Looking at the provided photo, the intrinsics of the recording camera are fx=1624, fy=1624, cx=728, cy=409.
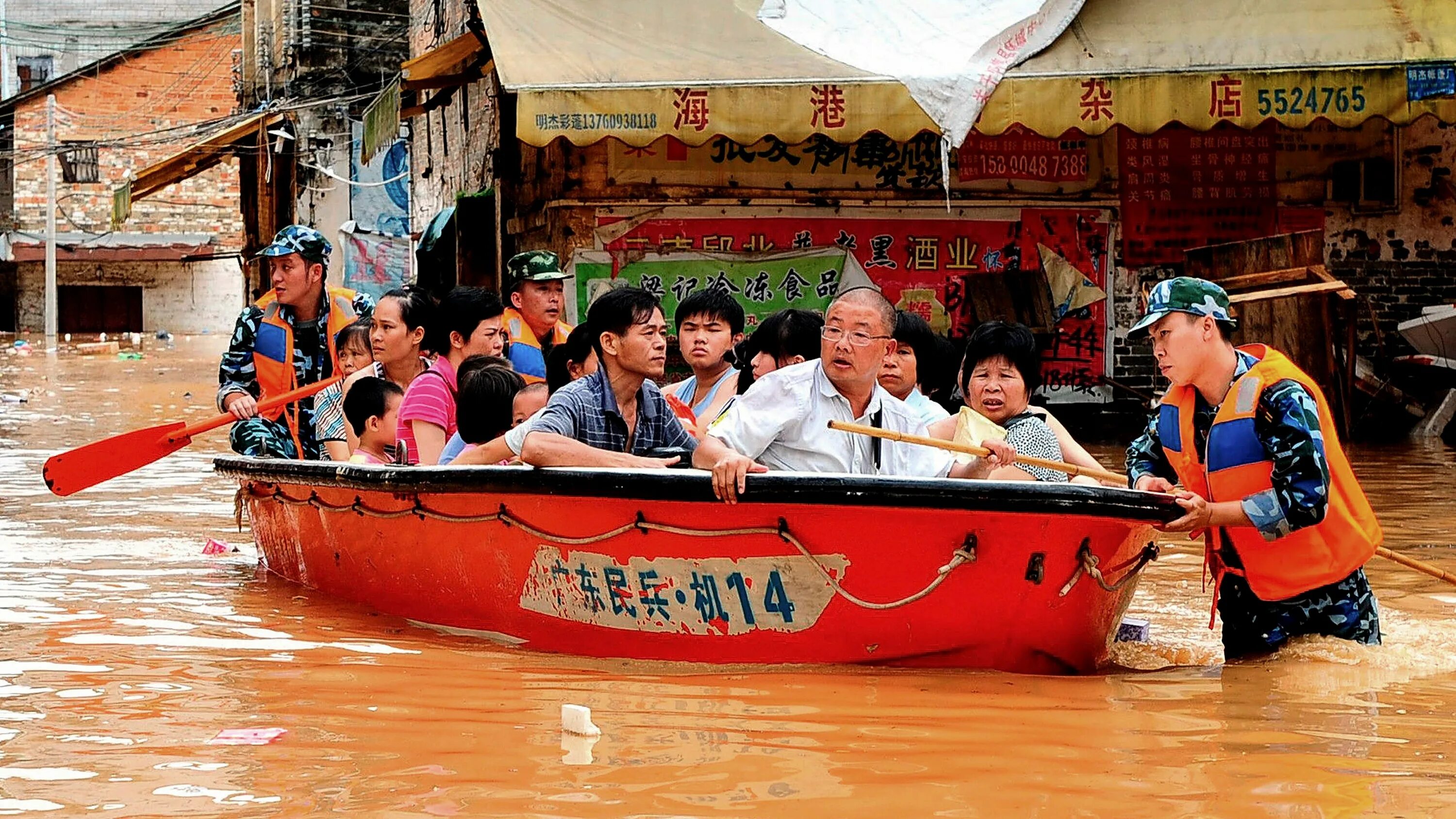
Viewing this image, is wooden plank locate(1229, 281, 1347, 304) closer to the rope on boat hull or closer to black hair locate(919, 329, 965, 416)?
black hair locate(919, 329, 965, 416)

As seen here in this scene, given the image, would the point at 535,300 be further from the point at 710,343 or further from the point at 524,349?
the point at 710,343

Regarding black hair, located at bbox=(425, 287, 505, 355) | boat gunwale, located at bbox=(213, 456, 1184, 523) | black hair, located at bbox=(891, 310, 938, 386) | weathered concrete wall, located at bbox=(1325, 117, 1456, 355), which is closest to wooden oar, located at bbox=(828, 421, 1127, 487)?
boat gunwale, located at bbox=(213, 456, 1184, 523)

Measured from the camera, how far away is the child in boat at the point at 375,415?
7.14 m

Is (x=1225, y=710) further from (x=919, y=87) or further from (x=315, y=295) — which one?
(x=919, y=87)

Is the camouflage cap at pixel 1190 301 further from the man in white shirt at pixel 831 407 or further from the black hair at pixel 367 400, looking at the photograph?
the black hair at pixel 367 400

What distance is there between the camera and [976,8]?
496 inches

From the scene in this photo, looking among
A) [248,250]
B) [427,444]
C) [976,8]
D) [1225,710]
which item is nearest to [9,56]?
[248,250]

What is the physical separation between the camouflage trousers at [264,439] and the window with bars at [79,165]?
3098cm

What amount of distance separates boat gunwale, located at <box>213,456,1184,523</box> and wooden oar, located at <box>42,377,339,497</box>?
9.34 ft

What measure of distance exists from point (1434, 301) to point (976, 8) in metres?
4.58

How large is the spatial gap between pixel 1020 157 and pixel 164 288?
33.3 meters

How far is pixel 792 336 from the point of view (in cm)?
639

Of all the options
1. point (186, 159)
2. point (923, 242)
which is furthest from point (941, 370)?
point (186, 159)

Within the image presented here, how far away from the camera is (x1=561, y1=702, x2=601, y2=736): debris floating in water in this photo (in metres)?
4.28
